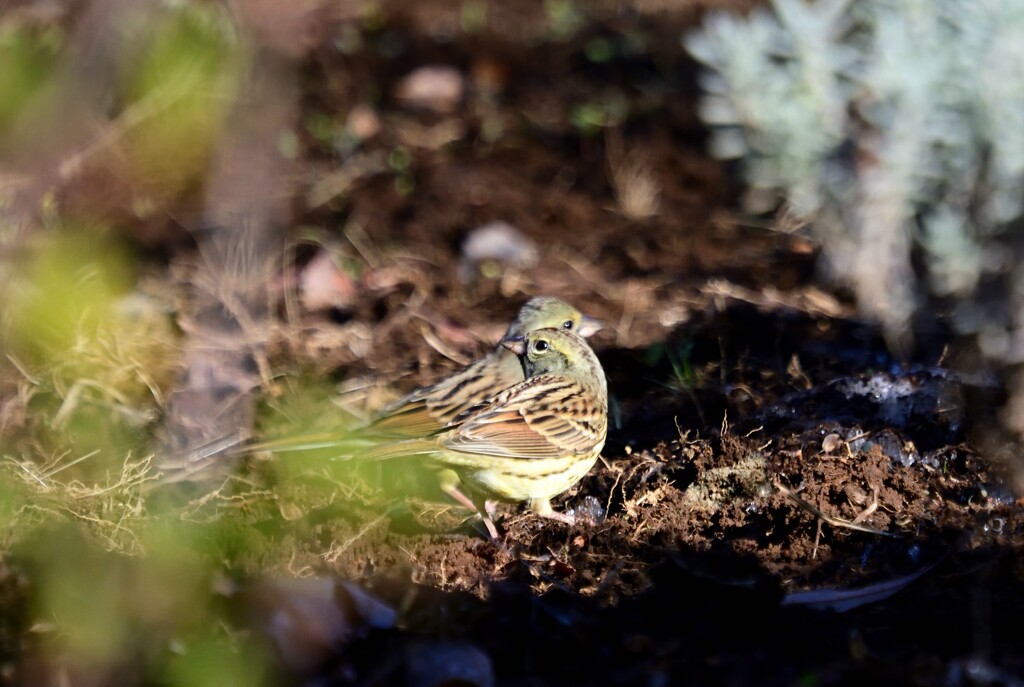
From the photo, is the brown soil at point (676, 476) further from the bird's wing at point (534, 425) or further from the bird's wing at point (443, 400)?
the bird's wing at point (443, 400)

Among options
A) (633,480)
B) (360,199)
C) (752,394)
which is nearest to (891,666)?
(633,480)

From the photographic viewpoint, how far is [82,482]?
463cm

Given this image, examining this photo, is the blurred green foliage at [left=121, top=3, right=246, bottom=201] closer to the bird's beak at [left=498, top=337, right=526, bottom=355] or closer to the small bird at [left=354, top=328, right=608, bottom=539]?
the small bird at [left=354, top=328, right=608, bottom=539]

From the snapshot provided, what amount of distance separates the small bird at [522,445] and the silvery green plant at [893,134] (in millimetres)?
1495

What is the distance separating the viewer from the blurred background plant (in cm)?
470

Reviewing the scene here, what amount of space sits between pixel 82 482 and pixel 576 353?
81.9 inches

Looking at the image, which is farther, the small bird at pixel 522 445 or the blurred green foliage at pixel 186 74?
the small bird at pixel 522 445

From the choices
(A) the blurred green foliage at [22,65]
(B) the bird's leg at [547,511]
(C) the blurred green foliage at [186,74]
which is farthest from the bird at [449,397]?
(A) the blurred green foliage at [22,65]

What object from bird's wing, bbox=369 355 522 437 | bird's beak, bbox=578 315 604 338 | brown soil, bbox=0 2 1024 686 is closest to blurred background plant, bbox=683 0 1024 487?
brown soil, bbox=0 2 1024 686

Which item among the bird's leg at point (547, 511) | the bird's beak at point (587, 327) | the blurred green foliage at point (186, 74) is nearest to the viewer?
the blurred green foliage at point (186, 74)

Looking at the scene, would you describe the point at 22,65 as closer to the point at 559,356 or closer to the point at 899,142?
the point at 559,356

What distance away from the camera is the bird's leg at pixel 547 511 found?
4.38 metres

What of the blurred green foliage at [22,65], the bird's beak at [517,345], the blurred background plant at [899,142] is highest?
the blurred green foliage at [22,65]

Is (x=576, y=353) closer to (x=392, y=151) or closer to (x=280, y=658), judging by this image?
(x=280, y=658)
